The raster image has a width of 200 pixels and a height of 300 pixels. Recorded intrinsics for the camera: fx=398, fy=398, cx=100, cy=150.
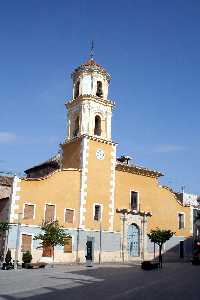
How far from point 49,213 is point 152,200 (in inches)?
→ 568

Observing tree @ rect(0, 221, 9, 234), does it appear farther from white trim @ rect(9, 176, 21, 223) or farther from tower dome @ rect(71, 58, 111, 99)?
tower dome @ rect(71, 58, 111, 99)

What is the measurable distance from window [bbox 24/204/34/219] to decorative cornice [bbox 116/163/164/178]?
37.7ft

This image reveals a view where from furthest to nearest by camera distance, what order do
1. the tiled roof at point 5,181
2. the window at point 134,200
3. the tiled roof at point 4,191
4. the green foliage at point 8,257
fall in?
the tiled roof at point 5,181 → the tiled roof at point 4,191 → the window at point 134,200 → the green foliage at point 8,257

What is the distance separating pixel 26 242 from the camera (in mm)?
35500

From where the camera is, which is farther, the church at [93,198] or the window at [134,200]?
the window at [134,200]

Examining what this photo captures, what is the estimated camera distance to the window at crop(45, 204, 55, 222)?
3725 cm

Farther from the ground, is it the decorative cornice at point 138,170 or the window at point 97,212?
the decorative cornice at point 138,170

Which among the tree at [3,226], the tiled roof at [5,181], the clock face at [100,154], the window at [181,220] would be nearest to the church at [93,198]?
the clock face at [100,154]

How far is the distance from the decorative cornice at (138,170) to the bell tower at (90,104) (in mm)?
3533

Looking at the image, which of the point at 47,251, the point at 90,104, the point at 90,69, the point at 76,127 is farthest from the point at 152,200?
the point at 90,69

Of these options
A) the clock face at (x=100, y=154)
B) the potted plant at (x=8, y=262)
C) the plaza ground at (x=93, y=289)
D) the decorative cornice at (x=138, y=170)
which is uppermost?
the clock face at (x=100, y=154)

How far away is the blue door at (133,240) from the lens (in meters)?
43.7

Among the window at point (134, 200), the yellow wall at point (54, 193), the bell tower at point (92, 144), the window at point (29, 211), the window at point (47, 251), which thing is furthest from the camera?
the window at point (134, 200)

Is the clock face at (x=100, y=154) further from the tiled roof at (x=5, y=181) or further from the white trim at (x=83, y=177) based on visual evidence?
the tiled roof at (x=5, y=181)
